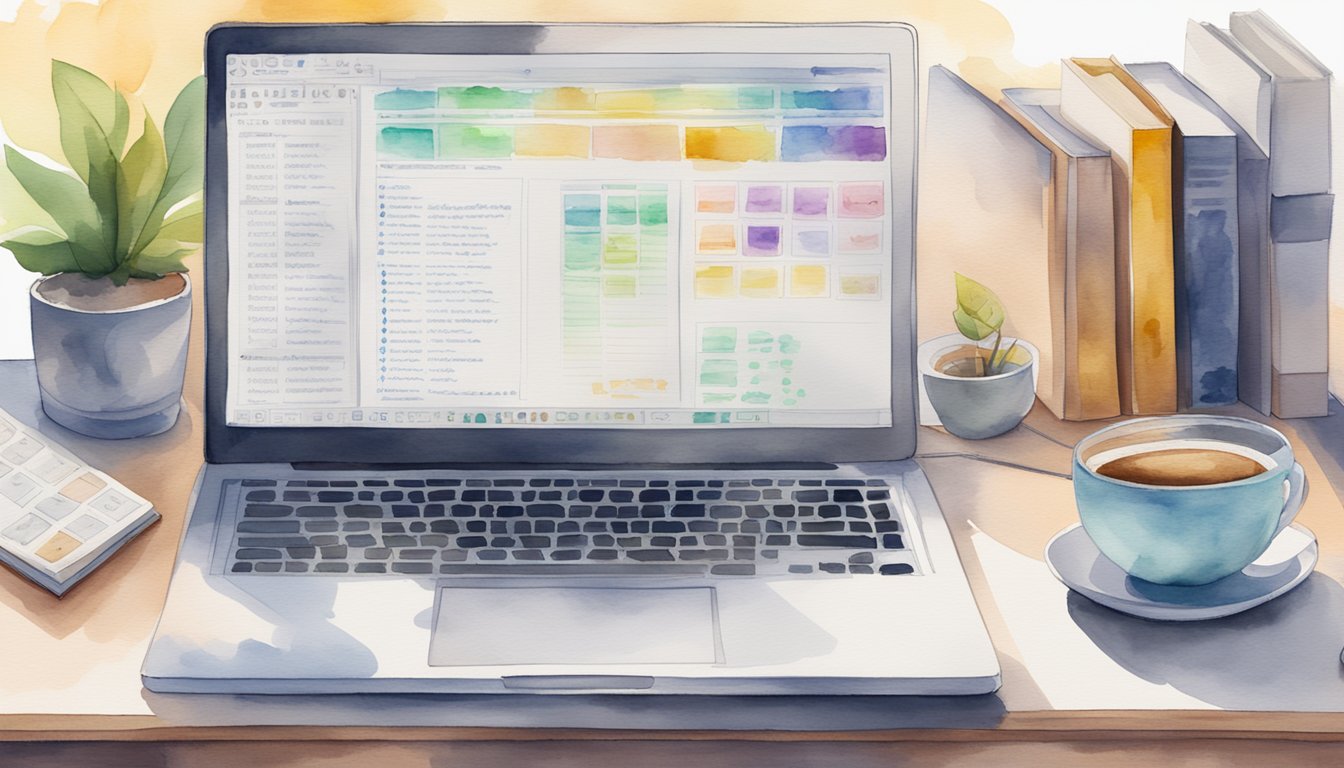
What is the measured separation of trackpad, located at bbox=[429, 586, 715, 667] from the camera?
728mm

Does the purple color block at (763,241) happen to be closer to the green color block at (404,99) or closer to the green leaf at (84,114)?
the green color block at (404,99)

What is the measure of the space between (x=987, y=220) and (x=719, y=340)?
0.98ft

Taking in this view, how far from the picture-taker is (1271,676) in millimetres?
718

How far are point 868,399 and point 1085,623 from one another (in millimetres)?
228

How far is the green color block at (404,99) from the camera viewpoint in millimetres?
897

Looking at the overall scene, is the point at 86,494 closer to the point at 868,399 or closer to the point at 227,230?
the point at 227,230

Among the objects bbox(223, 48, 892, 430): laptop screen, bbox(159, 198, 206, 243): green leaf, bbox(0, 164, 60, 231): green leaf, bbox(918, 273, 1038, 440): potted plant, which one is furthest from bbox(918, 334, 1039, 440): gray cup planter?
bbox(0, 164, 60, 231): green leaf

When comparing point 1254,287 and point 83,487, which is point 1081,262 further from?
point 83,487

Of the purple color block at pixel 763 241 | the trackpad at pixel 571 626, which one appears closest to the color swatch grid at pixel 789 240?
the purple color block at pixel 763 241

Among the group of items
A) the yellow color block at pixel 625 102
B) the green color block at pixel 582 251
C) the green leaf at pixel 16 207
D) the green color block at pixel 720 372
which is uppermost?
the yellow color block at pixel 625 102

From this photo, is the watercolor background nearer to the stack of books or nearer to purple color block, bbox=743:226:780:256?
the stack of books

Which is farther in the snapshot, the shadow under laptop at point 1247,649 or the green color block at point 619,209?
the green color block at point 619,209

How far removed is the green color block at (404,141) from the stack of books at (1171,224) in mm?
458

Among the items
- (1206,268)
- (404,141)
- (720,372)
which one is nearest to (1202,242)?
(1206,268)
